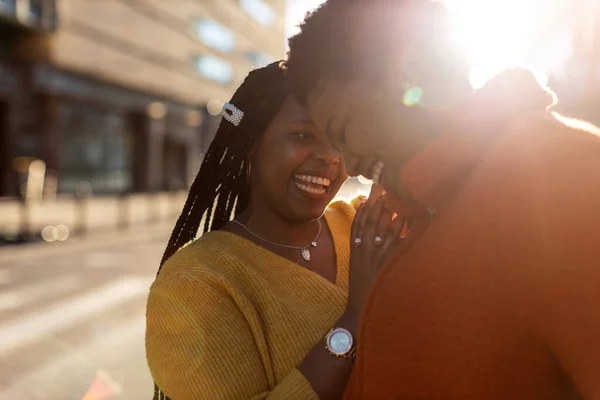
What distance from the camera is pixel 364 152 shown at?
1.11 meters

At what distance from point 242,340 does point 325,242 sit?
2.13 ft

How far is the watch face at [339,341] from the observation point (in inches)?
58.1

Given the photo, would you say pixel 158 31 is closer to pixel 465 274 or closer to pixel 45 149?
pixel 45 149

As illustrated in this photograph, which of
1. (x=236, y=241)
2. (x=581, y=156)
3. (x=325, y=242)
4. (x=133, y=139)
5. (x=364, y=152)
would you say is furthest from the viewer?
(x=133, y=139)

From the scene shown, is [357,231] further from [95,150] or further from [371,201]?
[95,150]

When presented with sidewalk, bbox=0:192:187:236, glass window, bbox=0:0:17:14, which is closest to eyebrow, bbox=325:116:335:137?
sidewalk, bbox=0:192:187:236

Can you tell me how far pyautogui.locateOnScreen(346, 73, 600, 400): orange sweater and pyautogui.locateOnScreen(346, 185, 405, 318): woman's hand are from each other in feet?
0.92

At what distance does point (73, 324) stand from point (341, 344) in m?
6.01

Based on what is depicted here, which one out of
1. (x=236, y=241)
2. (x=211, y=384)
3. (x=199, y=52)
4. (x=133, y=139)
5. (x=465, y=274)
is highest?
(x=465, y=274)

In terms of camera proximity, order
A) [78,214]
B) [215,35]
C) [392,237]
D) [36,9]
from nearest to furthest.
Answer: [392,237] → [78,214] → [36,9] → [215,35]

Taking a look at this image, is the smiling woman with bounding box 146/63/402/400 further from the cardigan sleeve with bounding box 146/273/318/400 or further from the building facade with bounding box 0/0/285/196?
the building facade with bounding box 0/0/285/196

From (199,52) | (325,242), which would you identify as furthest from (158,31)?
(325,242)

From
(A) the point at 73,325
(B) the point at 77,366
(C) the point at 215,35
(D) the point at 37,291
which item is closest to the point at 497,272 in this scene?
(B) the point at 77,366

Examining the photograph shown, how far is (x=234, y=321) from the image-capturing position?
1.64 m
